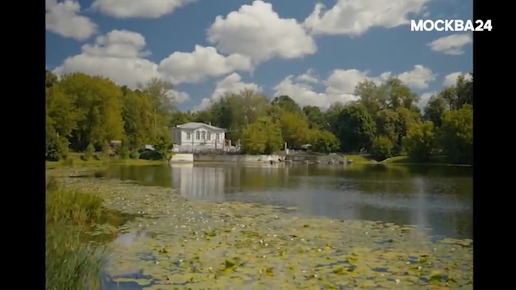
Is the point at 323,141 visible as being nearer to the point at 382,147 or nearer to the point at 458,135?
the point at 382,147

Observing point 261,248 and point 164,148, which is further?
point 164,148

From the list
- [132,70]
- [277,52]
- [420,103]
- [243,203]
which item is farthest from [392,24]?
[132,70]

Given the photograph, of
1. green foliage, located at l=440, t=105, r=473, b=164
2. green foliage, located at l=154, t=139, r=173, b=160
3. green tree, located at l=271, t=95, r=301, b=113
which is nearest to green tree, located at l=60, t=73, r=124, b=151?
green foliage, located at l=154, t=139, r=173, b=160

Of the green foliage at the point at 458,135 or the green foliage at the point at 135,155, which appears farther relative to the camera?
the green foliage at the point at 135,155

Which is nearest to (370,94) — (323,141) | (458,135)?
(323,141)

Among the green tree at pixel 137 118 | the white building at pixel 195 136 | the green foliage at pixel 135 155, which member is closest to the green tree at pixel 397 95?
the white building at pixel 195 136

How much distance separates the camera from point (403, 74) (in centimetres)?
219

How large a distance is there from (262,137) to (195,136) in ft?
1.21

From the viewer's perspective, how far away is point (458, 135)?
220 cm

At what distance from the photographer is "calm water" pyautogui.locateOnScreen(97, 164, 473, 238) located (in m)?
2.21

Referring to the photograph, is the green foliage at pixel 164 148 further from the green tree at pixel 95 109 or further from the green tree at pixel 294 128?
the green tree at pixel 294 128

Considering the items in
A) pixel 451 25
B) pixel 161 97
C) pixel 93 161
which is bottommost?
pixel 93 161

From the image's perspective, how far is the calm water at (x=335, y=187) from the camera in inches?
87.2

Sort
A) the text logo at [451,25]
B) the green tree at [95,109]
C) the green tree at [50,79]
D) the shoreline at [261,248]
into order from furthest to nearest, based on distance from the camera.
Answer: the green tree at [95,109] → the green tree at [50,79] → the shoreline at [261,248] → the text logo at [451,25]
